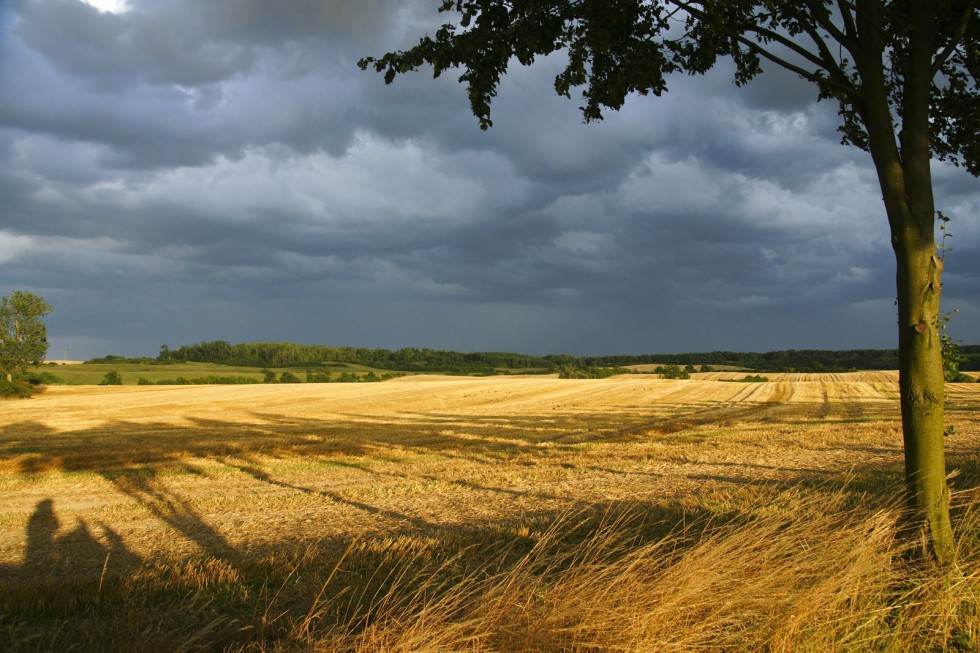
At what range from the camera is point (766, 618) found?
406 centimetres

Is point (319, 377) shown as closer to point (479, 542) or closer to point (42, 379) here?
point (42, 379)

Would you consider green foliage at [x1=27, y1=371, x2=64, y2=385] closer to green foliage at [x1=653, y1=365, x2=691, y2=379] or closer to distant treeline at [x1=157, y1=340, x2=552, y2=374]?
distant treeline at [x1=157, y1=340, x2=552, y2=374]

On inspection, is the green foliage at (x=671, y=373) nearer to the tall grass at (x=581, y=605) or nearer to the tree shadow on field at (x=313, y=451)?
the tree shadow on field at (x=313, y=451)

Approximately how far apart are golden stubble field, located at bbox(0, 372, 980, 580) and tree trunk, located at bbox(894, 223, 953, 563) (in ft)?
14.1

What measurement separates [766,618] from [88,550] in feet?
25.9

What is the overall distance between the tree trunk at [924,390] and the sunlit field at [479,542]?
0.97 feet

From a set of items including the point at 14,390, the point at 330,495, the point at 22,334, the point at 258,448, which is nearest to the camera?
the point at 330,495

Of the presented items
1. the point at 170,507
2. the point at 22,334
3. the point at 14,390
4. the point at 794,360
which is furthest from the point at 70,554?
the point at 794,360

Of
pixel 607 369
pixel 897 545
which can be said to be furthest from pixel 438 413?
pixel 607 369

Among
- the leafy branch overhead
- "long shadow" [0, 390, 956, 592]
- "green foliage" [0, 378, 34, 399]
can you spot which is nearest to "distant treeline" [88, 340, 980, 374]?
"green foliage" [0, 378, 34, 399]

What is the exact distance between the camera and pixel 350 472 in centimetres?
1338

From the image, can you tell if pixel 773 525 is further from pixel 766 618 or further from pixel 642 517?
pixel 642 517

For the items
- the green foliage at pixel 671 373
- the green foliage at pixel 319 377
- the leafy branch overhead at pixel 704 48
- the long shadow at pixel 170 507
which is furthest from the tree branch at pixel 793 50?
the green foliage at pixel 319 377

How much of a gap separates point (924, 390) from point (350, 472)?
36.0ft
